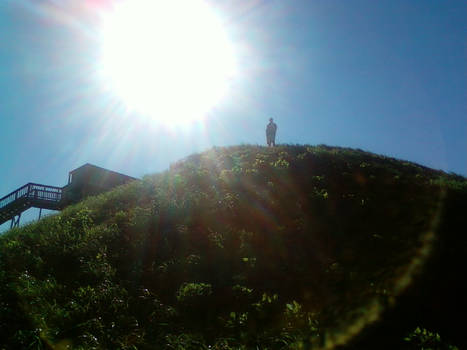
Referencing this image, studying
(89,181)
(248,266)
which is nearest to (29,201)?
(89,181)

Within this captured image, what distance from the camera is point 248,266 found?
9.34m

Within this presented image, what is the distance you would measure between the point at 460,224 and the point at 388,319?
20.3 feet

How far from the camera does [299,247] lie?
34.5 feet

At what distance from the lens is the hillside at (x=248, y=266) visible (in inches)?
264

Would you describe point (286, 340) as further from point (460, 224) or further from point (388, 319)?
point (460, 224)

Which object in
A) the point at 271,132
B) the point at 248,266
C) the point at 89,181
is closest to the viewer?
the point at 248,266

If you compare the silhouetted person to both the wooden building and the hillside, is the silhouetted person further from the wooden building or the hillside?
the wooden building

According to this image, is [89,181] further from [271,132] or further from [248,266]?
[248,266]

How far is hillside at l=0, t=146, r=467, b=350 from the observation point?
671cm

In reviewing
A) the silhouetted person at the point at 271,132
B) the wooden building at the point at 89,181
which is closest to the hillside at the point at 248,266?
the silhouetted person at the point at 271,132

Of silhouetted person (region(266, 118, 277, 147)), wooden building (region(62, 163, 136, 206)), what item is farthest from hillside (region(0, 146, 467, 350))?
wooden building (region(62, 163, 136, 206))

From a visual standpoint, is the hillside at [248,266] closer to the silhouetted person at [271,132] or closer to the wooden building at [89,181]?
the silhouetted person at [271,132]

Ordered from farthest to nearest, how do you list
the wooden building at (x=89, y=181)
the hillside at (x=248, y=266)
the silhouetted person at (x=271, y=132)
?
the wooden building at (x=89, y=181) → the silhouetted person at (x=271, y=132) → the hillside at (x=248, y=266)

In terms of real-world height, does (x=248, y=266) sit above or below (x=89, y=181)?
below
